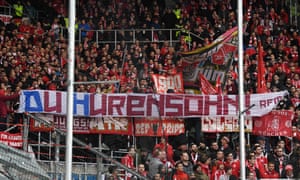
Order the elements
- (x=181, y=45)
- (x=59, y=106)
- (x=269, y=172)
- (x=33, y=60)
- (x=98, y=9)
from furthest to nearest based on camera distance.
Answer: (x=98, y=9), (x=181, y=45), (x=33, y=60), (x=59, y=106), (x=269, y=172)

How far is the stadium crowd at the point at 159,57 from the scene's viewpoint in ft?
41.0

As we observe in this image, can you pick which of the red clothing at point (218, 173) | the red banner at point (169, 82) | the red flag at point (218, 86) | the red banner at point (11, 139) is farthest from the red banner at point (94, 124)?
the red clothing at point (218, 173)

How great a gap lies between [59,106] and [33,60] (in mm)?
2551

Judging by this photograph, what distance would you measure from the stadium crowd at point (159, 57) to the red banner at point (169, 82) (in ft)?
0.56

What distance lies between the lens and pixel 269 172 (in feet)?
40.4

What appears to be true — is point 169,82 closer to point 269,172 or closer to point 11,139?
point 269,172

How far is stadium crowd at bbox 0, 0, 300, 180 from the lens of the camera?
492 inches

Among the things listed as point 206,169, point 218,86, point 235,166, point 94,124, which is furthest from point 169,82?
point 235,166

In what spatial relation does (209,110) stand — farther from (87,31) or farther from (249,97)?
(87,31)

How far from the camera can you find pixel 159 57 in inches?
639

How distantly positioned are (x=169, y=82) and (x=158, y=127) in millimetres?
1202

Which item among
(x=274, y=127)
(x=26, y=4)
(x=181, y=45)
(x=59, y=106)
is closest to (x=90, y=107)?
(x=59, y=106)

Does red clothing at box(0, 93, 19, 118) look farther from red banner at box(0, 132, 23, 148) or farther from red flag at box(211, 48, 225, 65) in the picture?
red flag at box(211, 48, 225, 65)

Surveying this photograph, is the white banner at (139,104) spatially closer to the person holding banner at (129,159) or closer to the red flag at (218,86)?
the red flag at (218,86)
